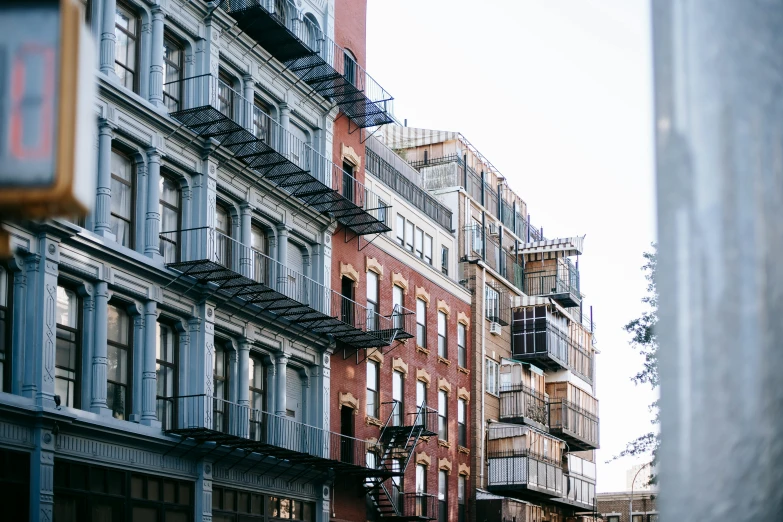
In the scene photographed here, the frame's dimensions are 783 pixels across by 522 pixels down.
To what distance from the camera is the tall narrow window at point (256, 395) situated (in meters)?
37.5

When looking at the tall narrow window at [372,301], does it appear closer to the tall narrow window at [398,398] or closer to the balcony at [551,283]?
the tall narrow window at [398,398]

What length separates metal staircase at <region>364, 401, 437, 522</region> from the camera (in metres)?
44.9

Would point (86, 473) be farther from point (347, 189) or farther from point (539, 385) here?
point (539, 385)

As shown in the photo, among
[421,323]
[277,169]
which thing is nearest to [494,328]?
[421,323]

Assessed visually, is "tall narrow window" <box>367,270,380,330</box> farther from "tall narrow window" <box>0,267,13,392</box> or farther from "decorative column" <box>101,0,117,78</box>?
"tall narrow window" <box>0,267,13,392</box>

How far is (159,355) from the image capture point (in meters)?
33.0

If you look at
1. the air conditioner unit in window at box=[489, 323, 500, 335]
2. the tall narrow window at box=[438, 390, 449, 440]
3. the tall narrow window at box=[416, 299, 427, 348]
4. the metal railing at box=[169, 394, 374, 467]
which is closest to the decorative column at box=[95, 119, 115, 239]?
the metal railing at box=[169, 394, 374, 467]

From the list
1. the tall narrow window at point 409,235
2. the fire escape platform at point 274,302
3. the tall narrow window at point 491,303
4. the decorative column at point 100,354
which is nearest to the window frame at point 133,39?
the fire escape platform at point 274,302

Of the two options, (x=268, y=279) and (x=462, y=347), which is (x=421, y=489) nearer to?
(x=462, y=347)

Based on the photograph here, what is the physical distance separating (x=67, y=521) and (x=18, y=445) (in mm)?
2390

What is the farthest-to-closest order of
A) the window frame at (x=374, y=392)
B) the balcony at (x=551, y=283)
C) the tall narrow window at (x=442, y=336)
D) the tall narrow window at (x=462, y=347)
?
the balcony at (x=551, y=283) → the tall narrow window at (x=462, y=347) → the tall narrow window at (x=442, y=336) → the window frame at (x=374, y=392)

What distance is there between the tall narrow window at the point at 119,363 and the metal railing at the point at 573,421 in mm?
35786

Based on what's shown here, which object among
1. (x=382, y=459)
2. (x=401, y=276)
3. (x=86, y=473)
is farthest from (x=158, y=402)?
(x=401, y=276)

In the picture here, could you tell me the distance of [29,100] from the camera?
1.64 metres
